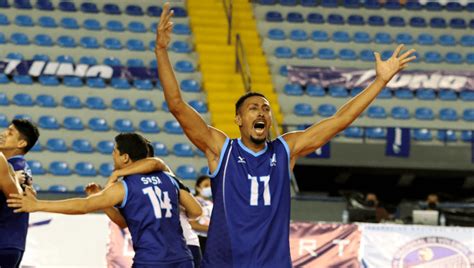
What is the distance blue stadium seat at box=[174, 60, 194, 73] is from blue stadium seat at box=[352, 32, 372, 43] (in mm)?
3794

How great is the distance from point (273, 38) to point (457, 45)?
4135 mm

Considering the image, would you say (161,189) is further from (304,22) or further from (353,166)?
(304,22)

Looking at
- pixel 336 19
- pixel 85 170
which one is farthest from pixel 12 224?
pixel 336 19

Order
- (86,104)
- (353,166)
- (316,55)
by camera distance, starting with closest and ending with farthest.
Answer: (353,166)
(86,104)
(316,55)

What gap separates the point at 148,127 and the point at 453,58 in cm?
716

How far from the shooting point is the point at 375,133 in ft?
60.5

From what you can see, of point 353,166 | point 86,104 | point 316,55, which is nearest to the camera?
point 353,166

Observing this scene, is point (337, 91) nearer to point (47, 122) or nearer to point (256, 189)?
point (47, 122)

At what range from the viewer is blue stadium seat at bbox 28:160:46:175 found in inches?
684

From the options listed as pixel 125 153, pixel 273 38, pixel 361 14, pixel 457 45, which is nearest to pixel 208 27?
pixel 273 38

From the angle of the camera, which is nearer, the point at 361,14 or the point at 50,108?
the point at 50,108

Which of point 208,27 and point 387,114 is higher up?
point 208,27

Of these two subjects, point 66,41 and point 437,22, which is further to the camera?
point 437,22

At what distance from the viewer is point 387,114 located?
64.5 ft
